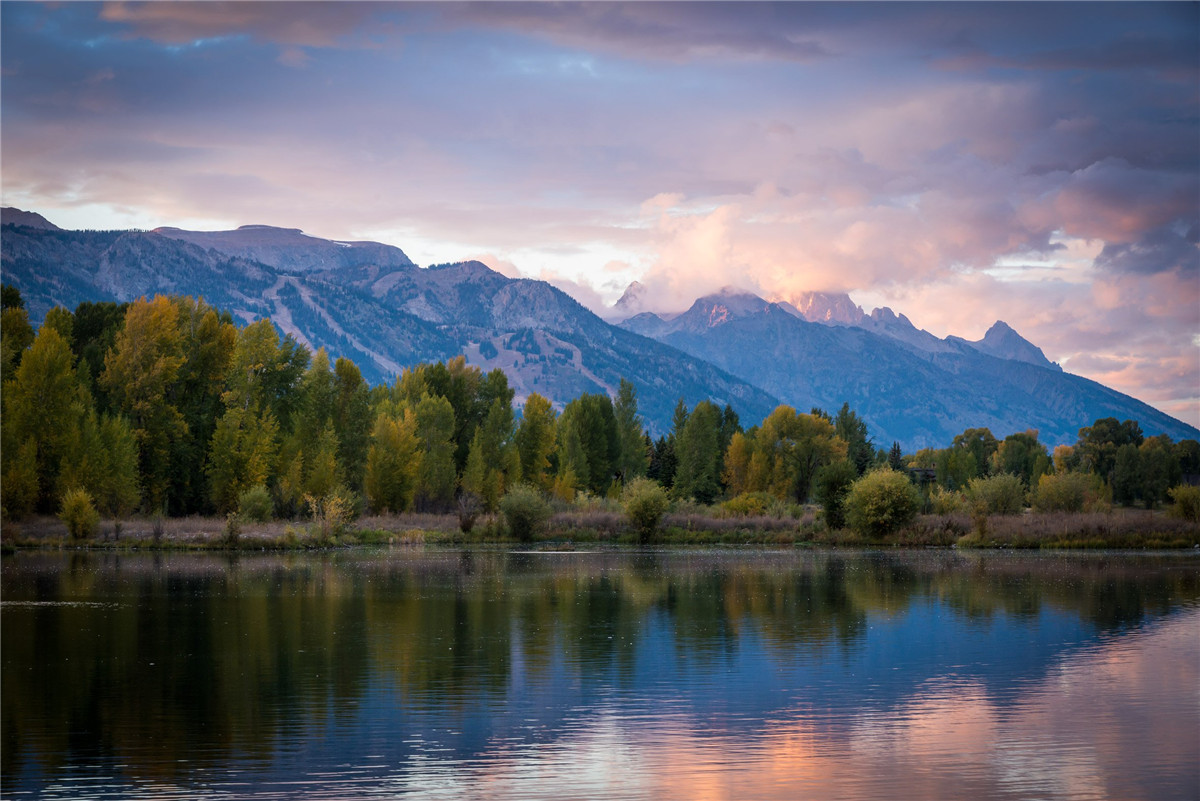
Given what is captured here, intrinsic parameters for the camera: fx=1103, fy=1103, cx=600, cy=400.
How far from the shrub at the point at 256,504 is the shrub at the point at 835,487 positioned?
34.9 metres

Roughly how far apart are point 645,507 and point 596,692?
175 feet

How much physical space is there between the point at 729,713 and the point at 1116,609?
20.3m

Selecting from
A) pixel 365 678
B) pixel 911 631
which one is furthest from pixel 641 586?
pixel 365 678

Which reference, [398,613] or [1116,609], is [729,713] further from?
[1116,609]

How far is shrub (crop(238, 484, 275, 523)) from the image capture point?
65.6m

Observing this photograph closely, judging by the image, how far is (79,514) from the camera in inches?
2287

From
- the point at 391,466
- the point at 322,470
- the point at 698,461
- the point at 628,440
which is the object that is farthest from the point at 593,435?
the point at 322,470

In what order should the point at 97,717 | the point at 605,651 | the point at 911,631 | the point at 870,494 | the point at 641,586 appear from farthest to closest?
the point at 870,494 < the point at 641,586 < the point at 911,631 < the point at 605,651 < the point at 97,717

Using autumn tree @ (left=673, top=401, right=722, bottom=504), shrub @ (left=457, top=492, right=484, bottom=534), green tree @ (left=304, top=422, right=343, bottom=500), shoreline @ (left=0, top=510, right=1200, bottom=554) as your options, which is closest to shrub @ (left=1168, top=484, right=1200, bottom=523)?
shoreline @ (left=0, top=510, right=1200, bottom=554)

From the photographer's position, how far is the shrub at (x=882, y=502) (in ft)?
221

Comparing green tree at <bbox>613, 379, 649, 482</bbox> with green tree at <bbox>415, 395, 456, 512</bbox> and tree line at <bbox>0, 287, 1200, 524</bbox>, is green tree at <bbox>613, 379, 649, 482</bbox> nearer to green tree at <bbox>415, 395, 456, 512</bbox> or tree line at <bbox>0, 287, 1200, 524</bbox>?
tree line at <bbox>0, 287, 1200, 524</bbox>

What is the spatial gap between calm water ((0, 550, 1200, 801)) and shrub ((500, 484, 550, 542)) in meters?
33.0

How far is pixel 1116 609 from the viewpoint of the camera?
110 ft

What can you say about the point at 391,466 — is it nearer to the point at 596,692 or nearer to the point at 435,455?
the point at 435,455
